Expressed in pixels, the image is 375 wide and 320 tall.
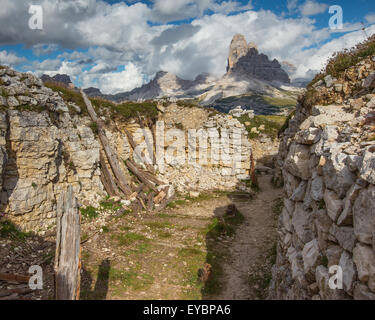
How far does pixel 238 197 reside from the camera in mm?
19797

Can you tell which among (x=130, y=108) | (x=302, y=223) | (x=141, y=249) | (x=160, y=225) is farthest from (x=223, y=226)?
(x=130, y=108)

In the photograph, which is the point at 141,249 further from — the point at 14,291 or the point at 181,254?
the point at 14,291

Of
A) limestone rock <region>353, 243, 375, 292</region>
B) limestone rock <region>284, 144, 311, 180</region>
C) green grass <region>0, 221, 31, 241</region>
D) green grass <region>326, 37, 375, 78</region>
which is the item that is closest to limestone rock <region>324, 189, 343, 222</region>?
limestone rock <region>353, 243, 375, 292</region>

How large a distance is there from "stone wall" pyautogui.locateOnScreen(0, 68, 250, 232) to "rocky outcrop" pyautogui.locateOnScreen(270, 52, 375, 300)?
12.1 metres

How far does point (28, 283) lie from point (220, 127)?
1855 centimetres

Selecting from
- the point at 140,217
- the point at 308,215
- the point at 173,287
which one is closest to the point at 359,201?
the point at 308,215

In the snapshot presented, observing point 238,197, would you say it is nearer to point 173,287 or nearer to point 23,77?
point 173,287

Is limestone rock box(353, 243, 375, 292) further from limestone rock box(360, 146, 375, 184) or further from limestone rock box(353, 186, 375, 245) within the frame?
limestone rock box(360, 146, 375, 184)

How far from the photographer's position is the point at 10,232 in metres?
11.7

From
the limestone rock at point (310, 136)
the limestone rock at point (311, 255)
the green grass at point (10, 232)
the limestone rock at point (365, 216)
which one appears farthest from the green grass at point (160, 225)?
the limestone rock at point (365, 216)

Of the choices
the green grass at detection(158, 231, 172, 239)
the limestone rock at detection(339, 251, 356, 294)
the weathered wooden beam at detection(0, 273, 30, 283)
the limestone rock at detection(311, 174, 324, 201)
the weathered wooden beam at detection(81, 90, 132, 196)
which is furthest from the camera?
the weathered wooden beam at detection(81, 90, 132, 196)

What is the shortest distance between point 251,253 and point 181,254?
334 cm

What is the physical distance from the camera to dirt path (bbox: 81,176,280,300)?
369 inches

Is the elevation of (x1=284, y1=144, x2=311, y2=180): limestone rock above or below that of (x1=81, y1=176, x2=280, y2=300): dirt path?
above
